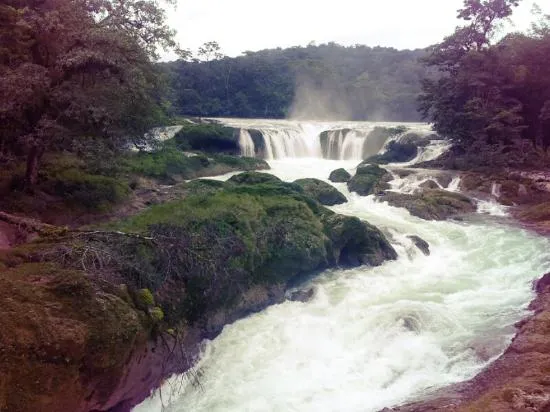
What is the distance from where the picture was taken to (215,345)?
27.0ft

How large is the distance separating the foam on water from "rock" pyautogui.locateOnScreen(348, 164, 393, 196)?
28.8ft

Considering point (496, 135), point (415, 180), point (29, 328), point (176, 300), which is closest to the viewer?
point (29, 328)

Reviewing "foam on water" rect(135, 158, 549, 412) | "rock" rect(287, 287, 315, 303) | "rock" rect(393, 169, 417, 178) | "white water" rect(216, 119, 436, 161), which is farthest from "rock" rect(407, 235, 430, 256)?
"white water" rect(216, 119, 436, 161)

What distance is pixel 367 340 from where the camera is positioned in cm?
846

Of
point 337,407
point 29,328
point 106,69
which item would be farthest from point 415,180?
point 29,328

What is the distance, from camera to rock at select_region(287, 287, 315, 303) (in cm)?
1010

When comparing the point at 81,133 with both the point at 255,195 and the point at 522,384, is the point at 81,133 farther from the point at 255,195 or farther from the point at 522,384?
the point at 522,384

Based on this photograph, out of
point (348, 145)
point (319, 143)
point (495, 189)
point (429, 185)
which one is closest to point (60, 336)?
point (429, 185)

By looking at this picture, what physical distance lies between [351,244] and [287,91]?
54.0m

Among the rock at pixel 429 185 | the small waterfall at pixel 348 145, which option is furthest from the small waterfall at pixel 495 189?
the small waterfall at pixel 348 145

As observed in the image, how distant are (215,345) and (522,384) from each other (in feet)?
15.4

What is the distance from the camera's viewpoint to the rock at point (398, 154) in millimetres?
30000

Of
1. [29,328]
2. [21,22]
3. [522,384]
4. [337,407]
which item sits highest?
[21,22]

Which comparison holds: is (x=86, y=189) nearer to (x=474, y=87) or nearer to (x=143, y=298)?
(x=143, y=298)
